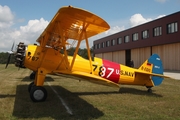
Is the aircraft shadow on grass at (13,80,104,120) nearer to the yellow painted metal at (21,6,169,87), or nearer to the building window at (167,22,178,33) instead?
the yellow painted metal at (21,6,169,87)

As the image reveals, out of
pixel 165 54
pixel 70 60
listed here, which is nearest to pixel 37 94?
pixel 70 60

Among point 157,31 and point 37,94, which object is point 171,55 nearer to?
point 157,31

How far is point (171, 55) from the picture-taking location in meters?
29.0

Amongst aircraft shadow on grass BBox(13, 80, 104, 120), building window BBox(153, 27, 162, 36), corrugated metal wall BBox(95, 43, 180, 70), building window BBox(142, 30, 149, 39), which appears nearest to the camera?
aircraft shadow on grass BBox(13, 80, 104, 120)

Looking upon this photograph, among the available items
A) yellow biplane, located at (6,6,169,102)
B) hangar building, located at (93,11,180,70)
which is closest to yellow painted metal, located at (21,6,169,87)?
yellow biplane, located at (6,6,169,102)

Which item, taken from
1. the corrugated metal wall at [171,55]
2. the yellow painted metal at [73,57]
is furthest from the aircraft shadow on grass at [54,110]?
the corrugated metal wall at [171,55]

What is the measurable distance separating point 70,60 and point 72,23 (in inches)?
71.1

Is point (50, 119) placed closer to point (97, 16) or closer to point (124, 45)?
point (97, 16)

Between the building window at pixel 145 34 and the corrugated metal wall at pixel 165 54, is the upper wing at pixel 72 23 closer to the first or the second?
the corrugated metal wall at pixel 165 54

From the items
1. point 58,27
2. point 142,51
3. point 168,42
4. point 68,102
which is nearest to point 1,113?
point 68,102

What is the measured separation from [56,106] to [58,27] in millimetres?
2672

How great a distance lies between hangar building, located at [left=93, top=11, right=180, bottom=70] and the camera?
93.1 ft

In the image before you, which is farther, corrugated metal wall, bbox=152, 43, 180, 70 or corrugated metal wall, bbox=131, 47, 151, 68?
corrugated metal wall, bbox=131, 47, 151, 68

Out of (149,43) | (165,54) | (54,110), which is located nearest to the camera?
(54,110)
